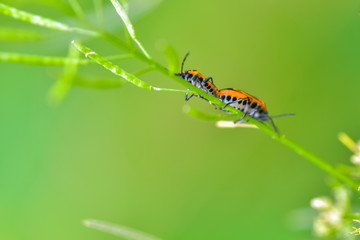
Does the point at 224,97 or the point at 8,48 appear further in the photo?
the point at 8,48

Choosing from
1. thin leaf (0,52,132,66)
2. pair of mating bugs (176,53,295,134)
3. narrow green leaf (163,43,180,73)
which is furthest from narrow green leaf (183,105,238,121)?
pair of mating bugs (176,53,295,134)

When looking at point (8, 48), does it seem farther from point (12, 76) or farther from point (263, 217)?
point (263, 217)

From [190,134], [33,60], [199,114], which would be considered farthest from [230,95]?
[190,134]

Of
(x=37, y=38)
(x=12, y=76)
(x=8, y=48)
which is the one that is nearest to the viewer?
(x=37, y=38)

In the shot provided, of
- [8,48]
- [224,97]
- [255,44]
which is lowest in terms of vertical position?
[224,97]

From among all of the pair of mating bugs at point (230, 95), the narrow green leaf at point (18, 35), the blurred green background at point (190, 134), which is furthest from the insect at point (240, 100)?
the blurred green background at point (190, 134)

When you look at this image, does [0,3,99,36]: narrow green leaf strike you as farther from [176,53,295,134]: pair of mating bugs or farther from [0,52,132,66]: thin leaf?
[176,53,295,134]: pair of mating bugs

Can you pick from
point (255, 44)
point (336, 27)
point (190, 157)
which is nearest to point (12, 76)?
point (190, 157)

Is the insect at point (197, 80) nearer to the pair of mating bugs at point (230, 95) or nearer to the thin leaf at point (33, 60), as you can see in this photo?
the pair of mating bugs at point (230, 95)
